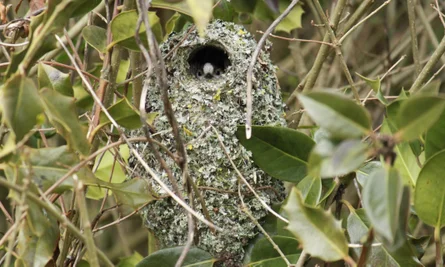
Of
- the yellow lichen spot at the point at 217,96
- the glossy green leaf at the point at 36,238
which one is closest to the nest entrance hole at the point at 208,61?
the yellow lichen spot at the point at 217,96

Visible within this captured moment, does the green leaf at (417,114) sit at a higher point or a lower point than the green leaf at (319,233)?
higher

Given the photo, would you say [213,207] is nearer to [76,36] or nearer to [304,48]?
[76,36]

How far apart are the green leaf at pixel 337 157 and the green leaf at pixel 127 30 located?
1.88 feet

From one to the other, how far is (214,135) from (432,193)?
2.13 feet

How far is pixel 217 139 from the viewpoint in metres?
1.64

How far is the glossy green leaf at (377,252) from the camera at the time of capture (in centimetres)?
119

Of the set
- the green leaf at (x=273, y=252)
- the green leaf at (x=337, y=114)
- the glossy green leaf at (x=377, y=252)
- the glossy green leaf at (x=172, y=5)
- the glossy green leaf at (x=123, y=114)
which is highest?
the green leaf at (x=337, y=114)

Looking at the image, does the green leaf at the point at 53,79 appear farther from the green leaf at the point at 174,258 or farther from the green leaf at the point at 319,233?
the green leaf at the point at 319,233

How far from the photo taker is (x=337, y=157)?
0.73 meters

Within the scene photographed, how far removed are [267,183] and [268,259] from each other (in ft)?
0.80

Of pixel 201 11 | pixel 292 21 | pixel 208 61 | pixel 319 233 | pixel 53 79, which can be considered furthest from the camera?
pixel 292 21

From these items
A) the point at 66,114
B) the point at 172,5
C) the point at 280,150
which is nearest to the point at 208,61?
the point at 172,5

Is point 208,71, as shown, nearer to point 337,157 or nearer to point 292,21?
point 292,21

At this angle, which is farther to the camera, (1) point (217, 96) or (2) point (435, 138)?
(1) point (217, 96)
